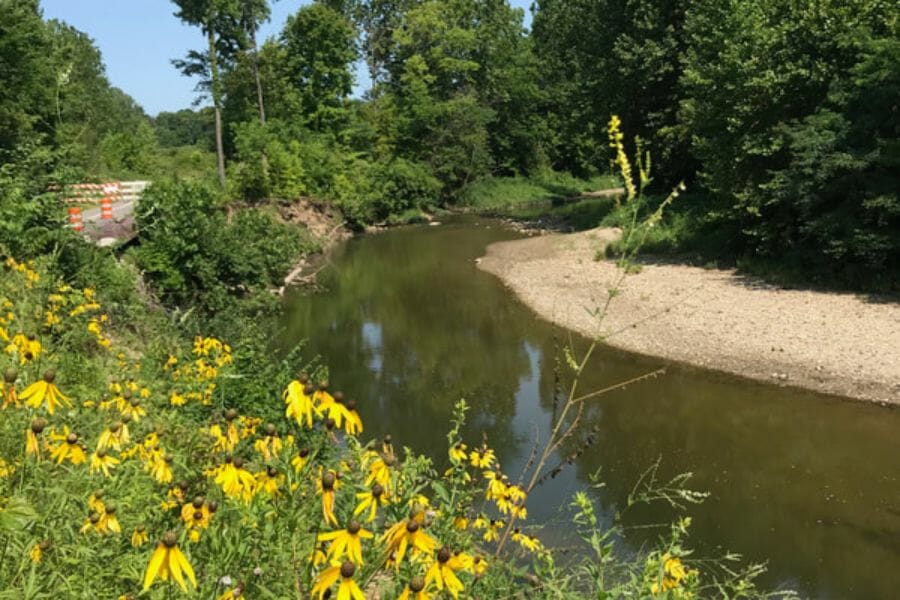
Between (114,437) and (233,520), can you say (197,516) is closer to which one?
(233,520)

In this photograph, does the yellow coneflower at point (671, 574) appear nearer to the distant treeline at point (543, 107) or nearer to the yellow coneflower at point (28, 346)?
the yellow coneflower at point (28, 346)

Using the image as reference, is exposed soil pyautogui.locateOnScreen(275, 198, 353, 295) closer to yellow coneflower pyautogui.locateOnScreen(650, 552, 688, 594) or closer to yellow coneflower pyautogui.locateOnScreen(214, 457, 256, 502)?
yellow coneflower pyautogui.locateOnScreen(650, 552, 688, 594)

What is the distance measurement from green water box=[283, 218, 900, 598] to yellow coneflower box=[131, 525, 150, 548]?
5.08ft

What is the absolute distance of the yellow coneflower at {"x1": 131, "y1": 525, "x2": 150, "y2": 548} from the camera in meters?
2.24

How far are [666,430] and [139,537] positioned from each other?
26.8 feet

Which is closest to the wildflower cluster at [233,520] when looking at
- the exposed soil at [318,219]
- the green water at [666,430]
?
the green water at [666,430]

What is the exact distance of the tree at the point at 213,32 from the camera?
24.3 meters

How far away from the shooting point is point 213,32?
25.2 m

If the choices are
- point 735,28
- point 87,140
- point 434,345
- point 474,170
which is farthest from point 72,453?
point 474,170

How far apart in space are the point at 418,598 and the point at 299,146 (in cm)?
2904

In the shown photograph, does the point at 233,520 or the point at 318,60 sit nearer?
the point at 233,520

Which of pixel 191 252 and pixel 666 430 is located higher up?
pixel 191 252

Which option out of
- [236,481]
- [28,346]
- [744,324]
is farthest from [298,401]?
[744,324]

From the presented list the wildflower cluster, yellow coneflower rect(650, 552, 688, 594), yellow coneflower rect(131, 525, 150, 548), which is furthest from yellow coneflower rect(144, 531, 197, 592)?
yellow coneflower rect(650, 552, 688, 594)
